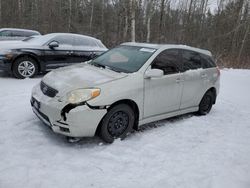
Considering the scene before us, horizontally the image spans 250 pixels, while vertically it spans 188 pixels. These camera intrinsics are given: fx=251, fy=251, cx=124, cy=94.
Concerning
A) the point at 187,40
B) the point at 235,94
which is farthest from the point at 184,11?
the point at 235,94

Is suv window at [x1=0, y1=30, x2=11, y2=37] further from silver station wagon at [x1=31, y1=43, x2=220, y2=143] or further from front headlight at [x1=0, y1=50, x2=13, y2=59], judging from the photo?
silver station wagon at [x1=31, y1=43, x2=220, y2=143]

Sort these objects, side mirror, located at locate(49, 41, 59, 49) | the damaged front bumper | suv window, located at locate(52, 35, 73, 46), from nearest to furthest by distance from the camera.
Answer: the damaged front bumper < side mirror, located at locate(49, 41, 59, 49) < suv window, located at locate(52, 35, 73, 46)

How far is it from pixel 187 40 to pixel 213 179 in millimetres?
23771

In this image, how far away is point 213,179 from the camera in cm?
332

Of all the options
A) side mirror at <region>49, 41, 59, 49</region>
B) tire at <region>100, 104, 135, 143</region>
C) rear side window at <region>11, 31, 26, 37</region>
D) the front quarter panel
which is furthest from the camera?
rear side window at <region>11, 31, 26, 37</region>

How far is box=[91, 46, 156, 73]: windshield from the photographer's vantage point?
4.43 metres

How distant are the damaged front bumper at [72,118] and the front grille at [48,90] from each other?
9 centimetres

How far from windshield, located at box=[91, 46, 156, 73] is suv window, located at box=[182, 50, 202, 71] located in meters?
0.86

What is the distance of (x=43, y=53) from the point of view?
7.88 metres

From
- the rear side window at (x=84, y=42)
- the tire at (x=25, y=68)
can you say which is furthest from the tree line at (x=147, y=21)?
the tire at (x=25, y=68)

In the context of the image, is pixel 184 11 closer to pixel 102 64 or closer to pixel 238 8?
pixel 238 8

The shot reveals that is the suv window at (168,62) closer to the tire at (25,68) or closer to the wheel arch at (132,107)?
the wheel arch at (132,107)

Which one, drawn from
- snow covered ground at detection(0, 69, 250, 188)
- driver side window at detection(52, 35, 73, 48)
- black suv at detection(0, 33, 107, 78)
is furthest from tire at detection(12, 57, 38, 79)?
snow covered ground at detection(0, 69, 250, 188)

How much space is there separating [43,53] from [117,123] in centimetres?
487
